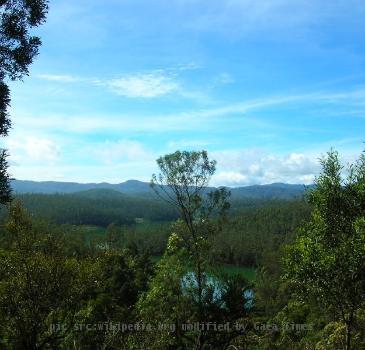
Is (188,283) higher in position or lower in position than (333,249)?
lower

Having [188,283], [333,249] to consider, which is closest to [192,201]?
[188,283]

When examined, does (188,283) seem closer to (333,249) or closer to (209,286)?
(209,286)

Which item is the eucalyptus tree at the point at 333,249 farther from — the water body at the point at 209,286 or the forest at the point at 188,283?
the water body at the point at 209,286

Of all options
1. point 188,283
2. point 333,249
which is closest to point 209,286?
point 188,283

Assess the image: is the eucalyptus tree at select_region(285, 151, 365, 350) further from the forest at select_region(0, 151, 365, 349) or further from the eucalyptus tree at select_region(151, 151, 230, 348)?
the eucalyptus tree at select_region(151, 151, 230, 348)

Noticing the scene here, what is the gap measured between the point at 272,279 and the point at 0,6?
214 feet

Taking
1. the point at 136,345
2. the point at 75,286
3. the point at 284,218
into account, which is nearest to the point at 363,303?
the point at 136,345

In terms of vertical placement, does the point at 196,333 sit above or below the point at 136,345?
below

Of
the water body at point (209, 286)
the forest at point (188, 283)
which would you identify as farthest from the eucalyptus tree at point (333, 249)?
the water body at point (209, 286)

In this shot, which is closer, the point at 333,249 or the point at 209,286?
the point at 333,249

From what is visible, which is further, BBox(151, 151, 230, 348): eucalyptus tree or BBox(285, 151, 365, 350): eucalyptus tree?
BBox(151, 151, 230, 348): eucalyptus tree

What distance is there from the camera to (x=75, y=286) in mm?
11586

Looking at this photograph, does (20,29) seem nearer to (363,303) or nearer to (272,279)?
(363,303)

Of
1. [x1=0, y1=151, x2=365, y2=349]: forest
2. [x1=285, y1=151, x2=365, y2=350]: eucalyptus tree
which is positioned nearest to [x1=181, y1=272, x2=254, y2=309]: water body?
[x1=0, y1=151, x2=365, y2=349]: forest
